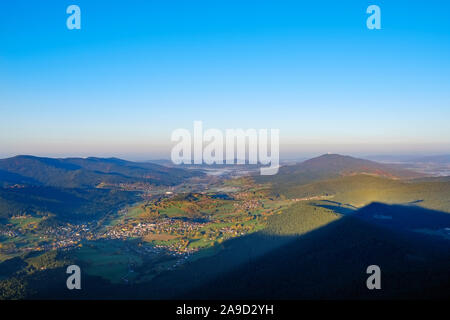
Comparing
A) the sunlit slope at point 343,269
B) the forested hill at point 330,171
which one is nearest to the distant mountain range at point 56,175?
the forested hill at point 330,171

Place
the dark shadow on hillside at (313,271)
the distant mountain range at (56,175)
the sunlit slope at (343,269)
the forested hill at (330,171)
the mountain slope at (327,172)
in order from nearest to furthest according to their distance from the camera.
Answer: the sunlit slope at (343,269) < the dark shadow on hillside at (313,271) < the mountain slope at (327,172) < the forested hill at (330,171) < the distant mountain range at (56,175)

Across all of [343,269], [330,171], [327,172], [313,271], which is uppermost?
[343,269]

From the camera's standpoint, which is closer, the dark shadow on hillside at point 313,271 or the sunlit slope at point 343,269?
the sunlit slope at point 343,269

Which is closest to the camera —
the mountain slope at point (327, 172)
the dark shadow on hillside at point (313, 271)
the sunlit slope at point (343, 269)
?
the sunlit slope at point (343, 269)

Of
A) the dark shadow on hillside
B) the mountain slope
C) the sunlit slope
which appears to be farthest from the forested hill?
the sunlit slope

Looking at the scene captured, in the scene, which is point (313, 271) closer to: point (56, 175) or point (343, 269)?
point (343, 269)

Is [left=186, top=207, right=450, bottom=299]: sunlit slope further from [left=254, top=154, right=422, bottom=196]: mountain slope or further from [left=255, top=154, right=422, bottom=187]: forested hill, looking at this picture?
[left=255, top=154, right=422, bottom=187]: forested hill

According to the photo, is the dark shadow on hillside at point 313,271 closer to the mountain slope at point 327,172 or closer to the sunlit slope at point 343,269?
the sunlit slope at point 343,269

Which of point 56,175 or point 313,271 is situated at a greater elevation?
point 313,271

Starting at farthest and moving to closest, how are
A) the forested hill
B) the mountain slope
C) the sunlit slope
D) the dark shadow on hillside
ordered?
the forested hill
the mountain slope
the dark shadow on hillside
the sunlit slope

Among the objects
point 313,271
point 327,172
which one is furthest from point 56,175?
point 313,271
